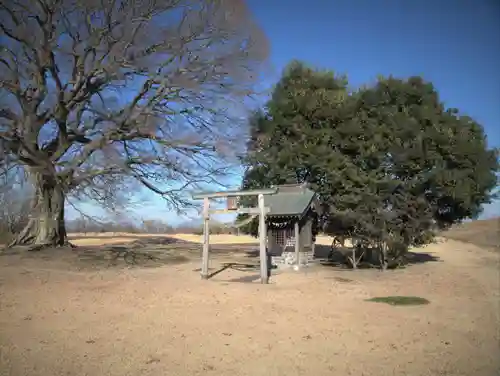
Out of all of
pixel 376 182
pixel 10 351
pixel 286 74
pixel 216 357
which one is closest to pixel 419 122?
pixel 376 182

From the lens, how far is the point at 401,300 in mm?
10102

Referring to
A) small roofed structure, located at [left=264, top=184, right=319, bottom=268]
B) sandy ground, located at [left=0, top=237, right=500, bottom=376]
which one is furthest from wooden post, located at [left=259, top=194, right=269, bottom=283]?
small roofed structure, located at [left=264, top=184, right=319, bottom=268]

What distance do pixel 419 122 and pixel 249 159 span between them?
25.9 ft

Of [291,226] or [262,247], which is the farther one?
[291,226]

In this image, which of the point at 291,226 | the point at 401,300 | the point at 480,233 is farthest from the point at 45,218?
the point at 480,233

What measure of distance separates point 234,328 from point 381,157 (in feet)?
39.6

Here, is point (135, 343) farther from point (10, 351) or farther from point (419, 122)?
point (419, 122)

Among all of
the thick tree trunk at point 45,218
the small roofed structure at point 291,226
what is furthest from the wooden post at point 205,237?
the thick tree trunk at point 45,218

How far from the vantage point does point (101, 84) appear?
665 inches

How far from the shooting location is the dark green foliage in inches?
646

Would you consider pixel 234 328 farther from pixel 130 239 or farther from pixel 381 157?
pixel 130 239

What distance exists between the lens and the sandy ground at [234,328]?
515cm

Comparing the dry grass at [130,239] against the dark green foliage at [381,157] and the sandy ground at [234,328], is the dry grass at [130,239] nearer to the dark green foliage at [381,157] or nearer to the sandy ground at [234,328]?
the dark green foliage at [381,157]

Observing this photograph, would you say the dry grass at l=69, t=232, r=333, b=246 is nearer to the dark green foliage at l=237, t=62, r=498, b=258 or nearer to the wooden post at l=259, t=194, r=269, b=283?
the dark green foliage at l=237, t=62, r=498, b=258
